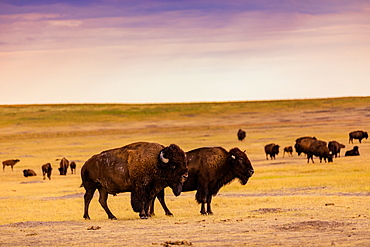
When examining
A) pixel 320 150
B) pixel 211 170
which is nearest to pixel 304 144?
pixel 320 150

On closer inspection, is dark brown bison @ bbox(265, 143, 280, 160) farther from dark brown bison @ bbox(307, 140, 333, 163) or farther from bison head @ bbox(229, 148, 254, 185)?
bison head @ bbox(229, 148, 254, 185)

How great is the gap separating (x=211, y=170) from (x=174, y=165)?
1.91 metres

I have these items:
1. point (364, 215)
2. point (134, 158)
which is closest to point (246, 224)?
point (364, 215)

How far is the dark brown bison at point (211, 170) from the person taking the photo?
20406mm

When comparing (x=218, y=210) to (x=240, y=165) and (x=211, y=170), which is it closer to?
(x=211, y=170)

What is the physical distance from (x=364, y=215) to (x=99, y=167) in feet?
25.4

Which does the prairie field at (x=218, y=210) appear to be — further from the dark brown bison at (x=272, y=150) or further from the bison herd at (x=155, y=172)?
the dark brown bison at (x=272, y=150)

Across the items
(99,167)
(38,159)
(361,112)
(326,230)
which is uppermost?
(361,112)

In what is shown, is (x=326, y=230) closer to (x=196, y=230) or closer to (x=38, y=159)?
(x=196, y=230)

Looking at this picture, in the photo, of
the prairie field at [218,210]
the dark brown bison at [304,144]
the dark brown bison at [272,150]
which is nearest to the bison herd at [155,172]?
the prairie field at [218,210]

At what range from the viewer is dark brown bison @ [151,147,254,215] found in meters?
20.4

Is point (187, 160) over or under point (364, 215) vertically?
over

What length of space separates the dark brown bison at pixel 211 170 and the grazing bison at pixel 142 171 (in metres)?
1.27

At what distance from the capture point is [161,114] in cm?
15050
